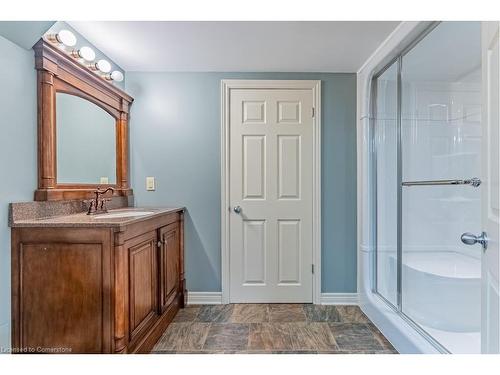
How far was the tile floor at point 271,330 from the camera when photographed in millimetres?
2020

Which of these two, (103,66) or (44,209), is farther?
(103,66)

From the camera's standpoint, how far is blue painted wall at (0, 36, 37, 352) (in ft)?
4.93

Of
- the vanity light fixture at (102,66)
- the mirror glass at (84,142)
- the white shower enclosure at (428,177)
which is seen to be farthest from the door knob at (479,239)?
the vanity light fixture at (102,66)

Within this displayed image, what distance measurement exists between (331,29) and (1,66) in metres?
1.85

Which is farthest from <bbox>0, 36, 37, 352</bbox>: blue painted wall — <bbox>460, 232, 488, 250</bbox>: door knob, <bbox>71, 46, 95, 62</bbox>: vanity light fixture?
<bbox>460, 232, 488, 250</bbox>: door knob

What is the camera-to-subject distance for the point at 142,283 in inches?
72.7

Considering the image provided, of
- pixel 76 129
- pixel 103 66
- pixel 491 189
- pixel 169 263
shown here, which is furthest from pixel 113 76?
pixel 491 189

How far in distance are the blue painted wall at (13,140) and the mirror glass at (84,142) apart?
0.69 feet

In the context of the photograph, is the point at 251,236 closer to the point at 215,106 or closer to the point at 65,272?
the point at 215,106

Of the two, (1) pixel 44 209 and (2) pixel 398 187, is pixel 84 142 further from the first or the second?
(2) pixel 398 187

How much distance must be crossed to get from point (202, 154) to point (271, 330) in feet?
5.07

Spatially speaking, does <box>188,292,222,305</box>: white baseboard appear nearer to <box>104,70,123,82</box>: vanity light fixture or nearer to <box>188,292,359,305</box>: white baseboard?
<box>188,292,359,305</box>: white baseboard

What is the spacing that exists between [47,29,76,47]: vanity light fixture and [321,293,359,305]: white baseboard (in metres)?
2.66

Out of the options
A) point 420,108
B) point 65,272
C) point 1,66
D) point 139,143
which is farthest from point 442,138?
point 1,66
